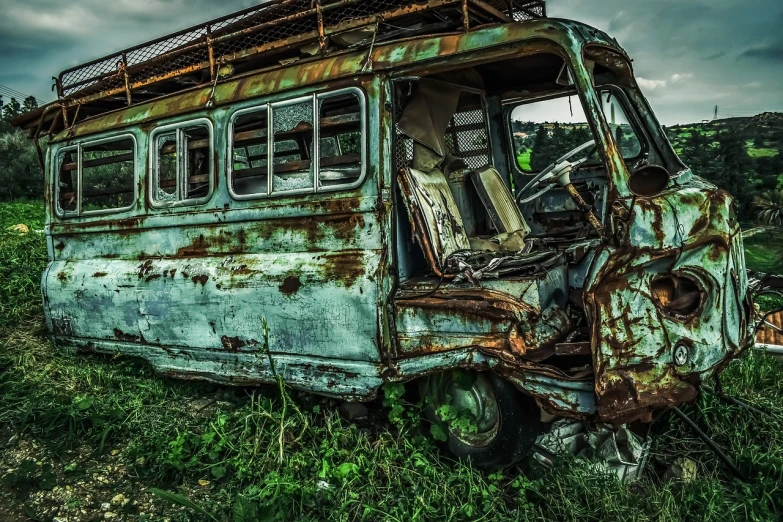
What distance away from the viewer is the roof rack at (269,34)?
411 cm

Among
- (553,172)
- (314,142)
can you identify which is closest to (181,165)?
(314,142)

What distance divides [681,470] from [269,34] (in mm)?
4110

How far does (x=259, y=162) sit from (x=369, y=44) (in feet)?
6.80

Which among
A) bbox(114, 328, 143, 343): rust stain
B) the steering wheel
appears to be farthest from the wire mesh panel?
bbox(114, 328, 143, 343): rust stain

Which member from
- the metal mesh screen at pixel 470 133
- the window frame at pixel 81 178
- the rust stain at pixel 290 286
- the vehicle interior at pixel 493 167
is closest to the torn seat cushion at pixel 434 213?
the vehicle interior at pixel 493 167

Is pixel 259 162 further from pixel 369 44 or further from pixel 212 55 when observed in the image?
pixel 369 44

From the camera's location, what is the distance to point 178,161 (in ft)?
16.3

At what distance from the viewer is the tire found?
366 cm

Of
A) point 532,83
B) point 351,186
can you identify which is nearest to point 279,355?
point 351,186

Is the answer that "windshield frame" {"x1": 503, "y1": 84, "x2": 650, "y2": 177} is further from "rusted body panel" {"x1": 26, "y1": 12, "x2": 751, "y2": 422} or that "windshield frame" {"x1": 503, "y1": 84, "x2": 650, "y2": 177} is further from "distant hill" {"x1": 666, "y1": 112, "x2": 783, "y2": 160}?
"distant hill" {"x1": 666, "y1": 112, "x2": 783, "y2": 160}

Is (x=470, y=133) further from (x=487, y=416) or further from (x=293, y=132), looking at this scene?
(x=487, y=416)

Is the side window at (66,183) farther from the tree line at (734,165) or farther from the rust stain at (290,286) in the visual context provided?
the tree line at (734,165)

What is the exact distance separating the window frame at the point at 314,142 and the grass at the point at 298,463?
1382 millimetres

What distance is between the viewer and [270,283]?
171 inches
